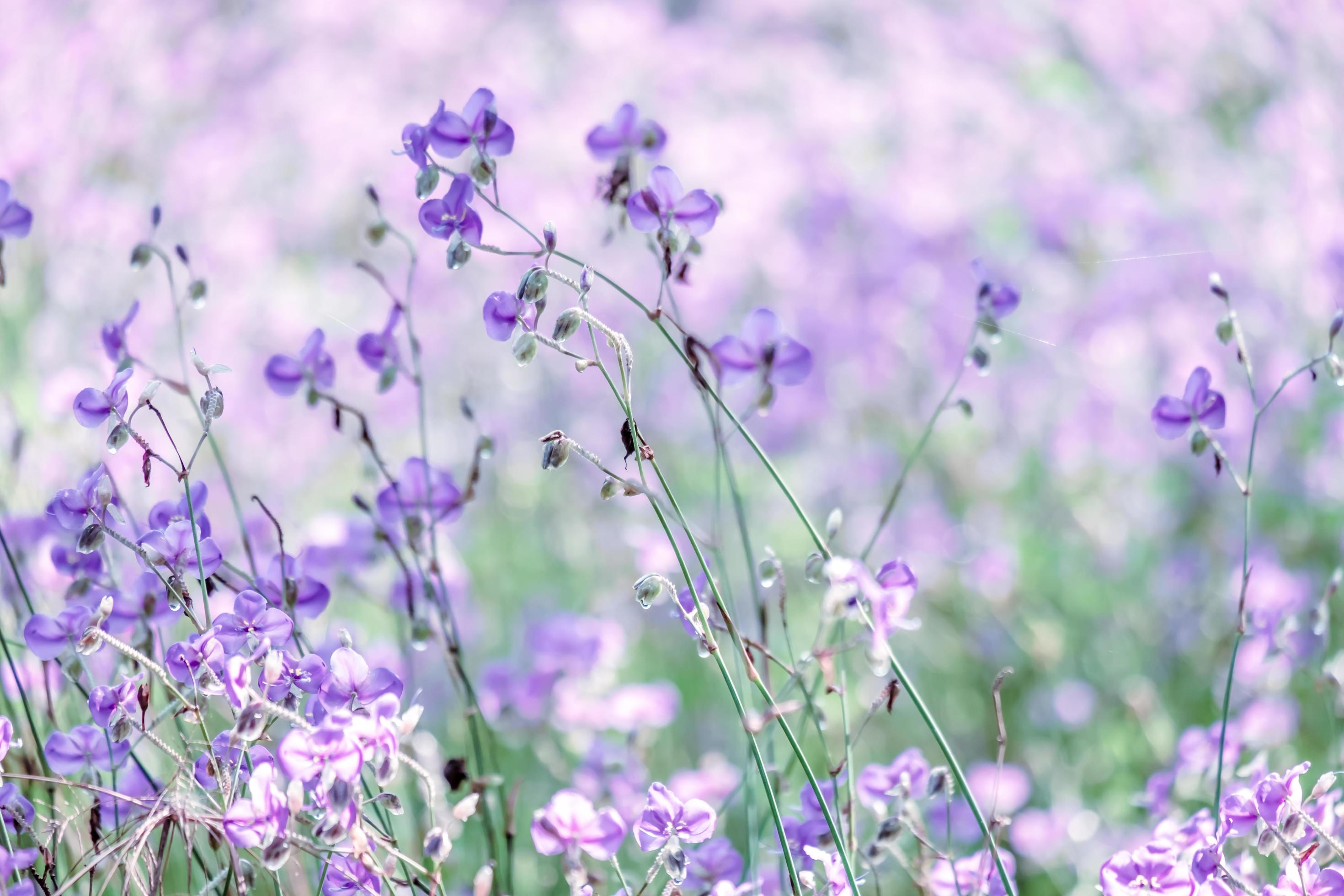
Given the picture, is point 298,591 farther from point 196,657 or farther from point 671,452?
point 671,452

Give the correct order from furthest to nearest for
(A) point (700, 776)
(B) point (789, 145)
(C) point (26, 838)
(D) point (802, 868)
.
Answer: (B) point (789, 145) → (A) point (700, 776) → (C) point (26, 838) → (D) point (802, 868)

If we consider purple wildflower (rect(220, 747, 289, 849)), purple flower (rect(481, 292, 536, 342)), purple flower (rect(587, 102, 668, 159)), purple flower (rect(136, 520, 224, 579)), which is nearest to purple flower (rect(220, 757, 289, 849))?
purple wildflower (rect(220, 747, 289, 849))

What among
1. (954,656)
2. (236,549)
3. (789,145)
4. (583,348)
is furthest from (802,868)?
(789,145)

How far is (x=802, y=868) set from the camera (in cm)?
98

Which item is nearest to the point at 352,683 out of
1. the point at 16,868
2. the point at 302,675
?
the point at 302,675

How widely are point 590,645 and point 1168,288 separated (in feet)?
6.08

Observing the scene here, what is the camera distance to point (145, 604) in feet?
3.01

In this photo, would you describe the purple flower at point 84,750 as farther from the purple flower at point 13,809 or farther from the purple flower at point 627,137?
the purple flower at point 627,137

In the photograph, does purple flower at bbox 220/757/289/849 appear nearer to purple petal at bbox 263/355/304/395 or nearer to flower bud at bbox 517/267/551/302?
flower bud at bbox 517/267/551/302

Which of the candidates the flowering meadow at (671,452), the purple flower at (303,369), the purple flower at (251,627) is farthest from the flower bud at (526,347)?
the purple flower at (303,369)

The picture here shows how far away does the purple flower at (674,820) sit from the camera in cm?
77

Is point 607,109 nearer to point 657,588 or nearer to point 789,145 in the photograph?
point 789,145

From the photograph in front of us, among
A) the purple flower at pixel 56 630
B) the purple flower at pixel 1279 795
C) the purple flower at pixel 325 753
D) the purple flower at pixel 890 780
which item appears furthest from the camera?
the purple flower at pixel 890 780

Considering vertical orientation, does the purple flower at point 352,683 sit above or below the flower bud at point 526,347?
below
